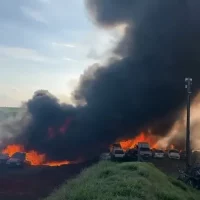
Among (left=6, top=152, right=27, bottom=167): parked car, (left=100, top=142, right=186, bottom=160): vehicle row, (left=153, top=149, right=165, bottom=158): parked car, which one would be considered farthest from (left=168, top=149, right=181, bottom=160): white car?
(left=6, top=152, right=27, bottom=167): parked car

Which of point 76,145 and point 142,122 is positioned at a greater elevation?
point 142,122

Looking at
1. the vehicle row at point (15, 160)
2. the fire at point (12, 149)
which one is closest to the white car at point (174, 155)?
the vehicle row at point (15, 160)

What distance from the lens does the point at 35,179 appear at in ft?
115

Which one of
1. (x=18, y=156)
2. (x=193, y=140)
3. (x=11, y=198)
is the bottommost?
(x=11, y=198)

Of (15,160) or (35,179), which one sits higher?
(15,160)

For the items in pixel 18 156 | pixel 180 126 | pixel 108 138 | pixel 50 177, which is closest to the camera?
pixel 50 177

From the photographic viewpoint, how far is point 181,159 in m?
47.7

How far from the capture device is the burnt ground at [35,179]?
2751cm

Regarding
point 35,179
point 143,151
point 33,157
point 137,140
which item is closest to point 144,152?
point 143,151

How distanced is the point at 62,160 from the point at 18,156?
6049 mm

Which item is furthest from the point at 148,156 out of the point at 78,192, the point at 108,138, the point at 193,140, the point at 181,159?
the point at 78,192

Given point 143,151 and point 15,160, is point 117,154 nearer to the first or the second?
point 143,151

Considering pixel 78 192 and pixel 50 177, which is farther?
pixel 50 177

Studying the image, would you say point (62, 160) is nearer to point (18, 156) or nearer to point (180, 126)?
point (18, 156)
